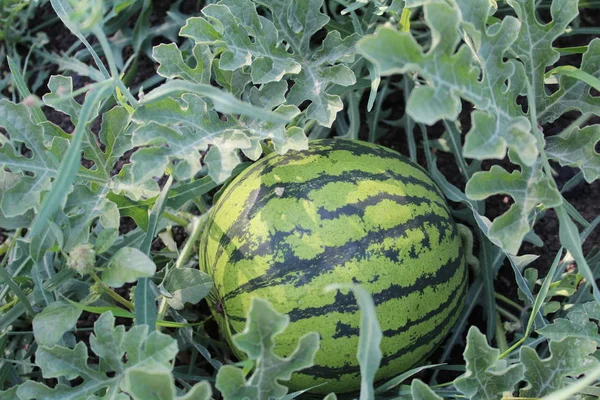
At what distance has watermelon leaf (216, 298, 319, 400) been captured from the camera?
1347mm

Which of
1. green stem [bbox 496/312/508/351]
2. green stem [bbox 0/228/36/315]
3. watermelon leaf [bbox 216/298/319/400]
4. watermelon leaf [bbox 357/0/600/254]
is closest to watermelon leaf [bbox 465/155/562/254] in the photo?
watermelon leaf [bbox 357/0/600/254]

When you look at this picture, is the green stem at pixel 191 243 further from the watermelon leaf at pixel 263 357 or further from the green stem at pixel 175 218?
the watermelon leaf at pixel 263 357

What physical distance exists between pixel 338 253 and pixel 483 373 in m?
0.44

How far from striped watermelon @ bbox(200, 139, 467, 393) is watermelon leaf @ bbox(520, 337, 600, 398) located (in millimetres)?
283

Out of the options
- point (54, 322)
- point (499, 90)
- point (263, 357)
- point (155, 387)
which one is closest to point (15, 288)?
point (54, 322)

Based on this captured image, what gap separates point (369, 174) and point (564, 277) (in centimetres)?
69

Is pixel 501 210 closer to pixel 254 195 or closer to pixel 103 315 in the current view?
pixel 254 195

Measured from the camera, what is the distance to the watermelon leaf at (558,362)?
1.53 m

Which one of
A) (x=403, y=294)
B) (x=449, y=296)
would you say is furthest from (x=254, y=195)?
(x=449, y=296)

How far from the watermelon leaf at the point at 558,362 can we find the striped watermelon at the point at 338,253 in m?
0.28

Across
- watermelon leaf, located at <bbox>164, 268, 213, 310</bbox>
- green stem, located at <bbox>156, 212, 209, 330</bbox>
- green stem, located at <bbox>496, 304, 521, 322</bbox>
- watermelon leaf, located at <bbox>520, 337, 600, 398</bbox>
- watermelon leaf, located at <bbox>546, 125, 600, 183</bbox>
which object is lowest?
green stem, located at <bbox>496, 304, 521, 322</bbox>

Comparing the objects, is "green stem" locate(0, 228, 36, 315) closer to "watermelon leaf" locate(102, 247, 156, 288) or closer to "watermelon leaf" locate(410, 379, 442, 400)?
"watermelon leaf" locate(102, 247, 156, 288)

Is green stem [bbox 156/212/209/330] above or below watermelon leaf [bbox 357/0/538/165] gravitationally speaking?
below

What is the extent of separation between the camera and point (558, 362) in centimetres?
155
